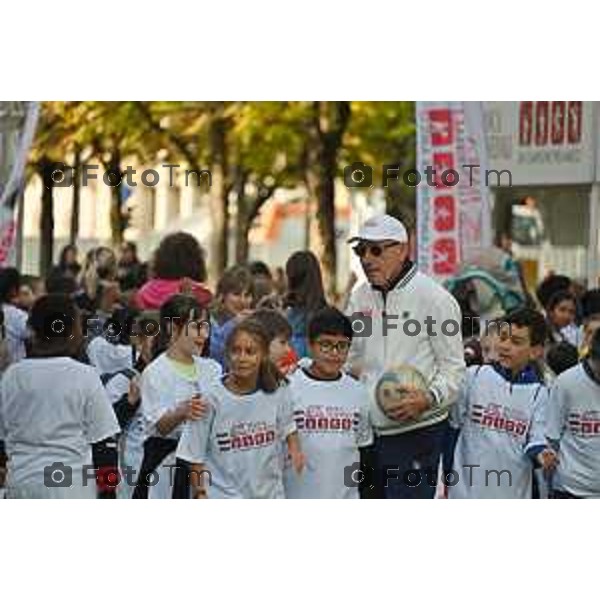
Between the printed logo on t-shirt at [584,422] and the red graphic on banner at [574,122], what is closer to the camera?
the printed logo on t-shirt at [584,422]

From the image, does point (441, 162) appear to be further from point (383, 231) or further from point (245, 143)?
point (245, 143)

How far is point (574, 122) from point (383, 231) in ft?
7.67

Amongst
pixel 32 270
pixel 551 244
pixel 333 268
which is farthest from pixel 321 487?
pixel 551 244

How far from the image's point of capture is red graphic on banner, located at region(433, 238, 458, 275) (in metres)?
9.70

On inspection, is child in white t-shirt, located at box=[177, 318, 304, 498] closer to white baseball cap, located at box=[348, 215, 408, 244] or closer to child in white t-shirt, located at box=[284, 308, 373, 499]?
child in white t-shirt, located at box=[284, 308, 373, 499]

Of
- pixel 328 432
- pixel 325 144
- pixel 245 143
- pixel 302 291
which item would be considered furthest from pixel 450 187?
pixel 245 143

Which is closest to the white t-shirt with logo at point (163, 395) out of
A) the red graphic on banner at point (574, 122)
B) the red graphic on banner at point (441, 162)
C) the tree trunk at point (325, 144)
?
the red graphic on banner at point (574, 122)

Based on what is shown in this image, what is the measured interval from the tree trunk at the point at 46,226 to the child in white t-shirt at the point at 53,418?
5.39ft

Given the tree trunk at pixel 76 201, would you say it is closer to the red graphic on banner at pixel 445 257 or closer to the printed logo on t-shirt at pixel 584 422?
the red graphic on banner at pixel 445 257

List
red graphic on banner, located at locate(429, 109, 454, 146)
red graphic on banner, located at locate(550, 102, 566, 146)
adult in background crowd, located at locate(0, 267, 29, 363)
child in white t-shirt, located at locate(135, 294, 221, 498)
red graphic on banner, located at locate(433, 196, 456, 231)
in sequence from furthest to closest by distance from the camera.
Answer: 1. red graphic on banner, located at locate(429, 109, 454, 146)
2. red graphic on banner, located at locate(550, 102, 566, 146)
3. red graphic on banner, located at locate(433, 196, 456, 231)
4. adult in background crowd, located at locate(0, 267, 29, 363)
5. child in white t-shirt, located at locate(135, 294, 221, 498)

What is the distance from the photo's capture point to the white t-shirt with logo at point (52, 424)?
23.8 ft

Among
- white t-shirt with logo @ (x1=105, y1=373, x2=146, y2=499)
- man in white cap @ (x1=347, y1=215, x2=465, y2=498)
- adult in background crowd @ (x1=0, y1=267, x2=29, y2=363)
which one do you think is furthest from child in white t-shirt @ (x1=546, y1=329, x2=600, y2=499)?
adult in background crowd @ (x1=0, y1=267, x2=29, y2=363)

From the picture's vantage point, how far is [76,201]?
9.84 m

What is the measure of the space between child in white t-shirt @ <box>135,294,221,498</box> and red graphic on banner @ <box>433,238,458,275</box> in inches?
82.5
